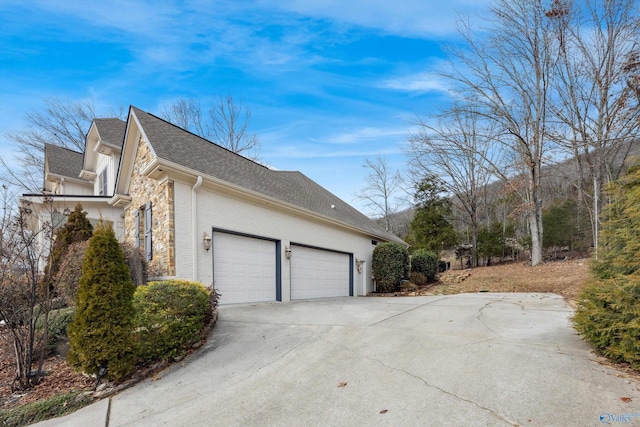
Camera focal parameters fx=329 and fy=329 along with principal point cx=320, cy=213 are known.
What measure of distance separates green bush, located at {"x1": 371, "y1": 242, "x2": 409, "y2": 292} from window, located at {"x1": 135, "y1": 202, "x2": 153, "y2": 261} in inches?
404

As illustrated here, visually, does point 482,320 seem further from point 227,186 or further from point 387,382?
point 227,186

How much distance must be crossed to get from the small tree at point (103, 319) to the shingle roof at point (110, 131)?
402 inches

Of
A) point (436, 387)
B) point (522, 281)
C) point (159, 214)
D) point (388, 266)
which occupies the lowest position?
point (522, 281)

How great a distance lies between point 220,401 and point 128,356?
5.50 feet

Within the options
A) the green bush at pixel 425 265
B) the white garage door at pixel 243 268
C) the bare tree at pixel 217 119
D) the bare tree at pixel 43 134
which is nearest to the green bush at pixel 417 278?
the green bush at pixel 425 265

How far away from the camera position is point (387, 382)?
148 inches

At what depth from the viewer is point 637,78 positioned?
8688 mm

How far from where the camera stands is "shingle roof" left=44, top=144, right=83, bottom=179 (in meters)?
16.5

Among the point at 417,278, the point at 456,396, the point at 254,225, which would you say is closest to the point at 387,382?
the point at 456,396

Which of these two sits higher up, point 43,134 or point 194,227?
point 43,134

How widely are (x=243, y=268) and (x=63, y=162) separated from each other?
48.2 feet

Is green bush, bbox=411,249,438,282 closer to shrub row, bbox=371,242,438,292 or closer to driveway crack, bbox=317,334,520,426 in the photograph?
shrub row, bbox=371,242,438,292

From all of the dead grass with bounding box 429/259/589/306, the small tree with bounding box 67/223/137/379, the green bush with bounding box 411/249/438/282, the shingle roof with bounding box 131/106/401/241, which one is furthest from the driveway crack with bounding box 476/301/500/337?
the green bush with bounding box 411/249/438/282

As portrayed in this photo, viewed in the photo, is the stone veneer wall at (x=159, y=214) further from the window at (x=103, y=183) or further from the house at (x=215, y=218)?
the window at (x=103, y=183)
